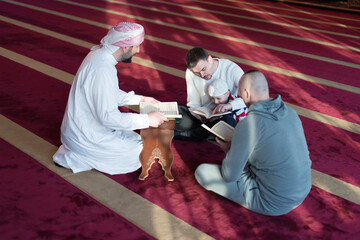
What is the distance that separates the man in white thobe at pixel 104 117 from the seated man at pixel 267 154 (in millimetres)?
581

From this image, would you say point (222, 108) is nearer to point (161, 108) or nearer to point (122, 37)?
point (161, 108)

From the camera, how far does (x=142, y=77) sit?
15.6 ft

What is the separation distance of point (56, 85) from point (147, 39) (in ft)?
7.63

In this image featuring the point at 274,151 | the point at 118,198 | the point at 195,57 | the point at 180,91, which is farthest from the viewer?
the point at 180,91

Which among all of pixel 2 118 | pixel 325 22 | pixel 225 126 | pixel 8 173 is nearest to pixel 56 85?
pixel 2 118

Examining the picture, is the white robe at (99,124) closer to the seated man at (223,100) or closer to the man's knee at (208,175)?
the man's knee at (208,175)

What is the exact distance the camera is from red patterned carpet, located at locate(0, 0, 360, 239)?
2.47 meters

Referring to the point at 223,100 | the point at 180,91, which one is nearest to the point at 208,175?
the point at 223,100

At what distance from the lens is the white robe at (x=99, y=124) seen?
2541mm

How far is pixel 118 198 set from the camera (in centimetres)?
266

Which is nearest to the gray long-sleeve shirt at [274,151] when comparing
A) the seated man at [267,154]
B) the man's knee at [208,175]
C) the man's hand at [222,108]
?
the seated man at [267,154]

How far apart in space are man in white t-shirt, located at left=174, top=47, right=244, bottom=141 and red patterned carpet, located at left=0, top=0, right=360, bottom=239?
13 cm

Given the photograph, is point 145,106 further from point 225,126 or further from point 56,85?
point 56,85

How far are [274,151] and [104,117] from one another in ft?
3.49
